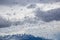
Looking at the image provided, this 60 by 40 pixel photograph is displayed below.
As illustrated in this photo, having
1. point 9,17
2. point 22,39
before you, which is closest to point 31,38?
Result: point 22,39

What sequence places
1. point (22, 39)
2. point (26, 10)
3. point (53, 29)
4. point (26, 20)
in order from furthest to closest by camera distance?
point (26, 10)
point (26, 20)
point (53, 29)
point (22, 39)

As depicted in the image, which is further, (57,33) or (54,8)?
(54,8)

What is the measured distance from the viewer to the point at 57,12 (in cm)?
725

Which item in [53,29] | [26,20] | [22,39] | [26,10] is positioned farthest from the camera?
[26,10]

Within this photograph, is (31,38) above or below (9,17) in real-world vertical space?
below

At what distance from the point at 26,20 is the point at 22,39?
1102 mm

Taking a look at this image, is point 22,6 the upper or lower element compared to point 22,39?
upper

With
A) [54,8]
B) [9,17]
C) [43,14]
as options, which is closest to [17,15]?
[9,17]

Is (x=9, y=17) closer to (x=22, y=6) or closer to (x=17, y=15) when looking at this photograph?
(x=17, y=15)

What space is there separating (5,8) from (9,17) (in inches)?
27.6

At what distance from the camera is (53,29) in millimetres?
6324

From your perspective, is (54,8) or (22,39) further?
(54,8)

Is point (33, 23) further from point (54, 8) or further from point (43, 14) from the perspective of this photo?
point (54, 8)

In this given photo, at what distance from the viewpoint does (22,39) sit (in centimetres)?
587
